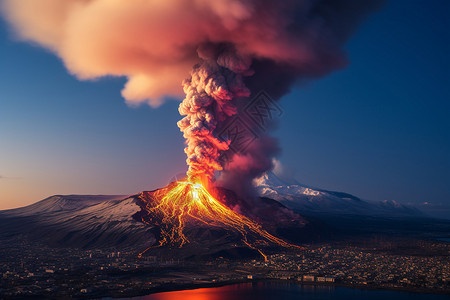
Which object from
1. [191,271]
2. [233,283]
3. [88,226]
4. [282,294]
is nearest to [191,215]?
[88,226]

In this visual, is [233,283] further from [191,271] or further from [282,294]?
[191,271]

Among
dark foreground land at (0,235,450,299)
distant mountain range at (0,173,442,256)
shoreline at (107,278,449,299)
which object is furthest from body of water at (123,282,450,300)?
distant mountain range at (0,173,442,256)

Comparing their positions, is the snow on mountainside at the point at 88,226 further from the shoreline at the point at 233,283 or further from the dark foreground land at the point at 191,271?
the shoreline at the point at 233,283

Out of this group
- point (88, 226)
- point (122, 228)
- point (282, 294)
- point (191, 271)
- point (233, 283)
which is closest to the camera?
point (282, 294)

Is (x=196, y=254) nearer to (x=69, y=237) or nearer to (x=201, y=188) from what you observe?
(x=201, y=188)

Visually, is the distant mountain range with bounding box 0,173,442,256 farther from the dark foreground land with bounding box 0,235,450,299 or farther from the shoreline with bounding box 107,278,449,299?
the shoreline with bounding box 107,278,449,299

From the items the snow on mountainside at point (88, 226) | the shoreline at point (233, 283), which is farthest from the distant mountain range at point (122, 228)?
the shoreline at point (233, 283)

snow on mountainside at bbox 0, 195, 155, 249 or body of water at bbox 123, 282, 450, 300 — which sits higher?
snow on mountainside at bbox 0, 195, 155, 249
